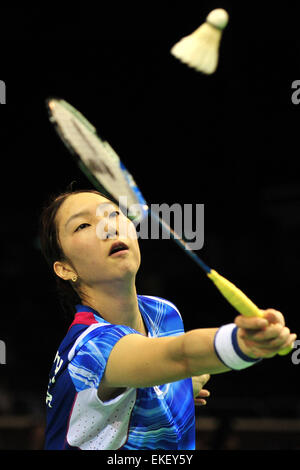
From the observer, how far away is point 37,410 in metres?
6.25

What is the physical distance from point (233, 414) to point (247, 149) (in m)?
2.61

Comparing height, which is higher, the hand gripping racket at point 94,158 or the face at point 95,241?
the hand gripping racket at point 94,158

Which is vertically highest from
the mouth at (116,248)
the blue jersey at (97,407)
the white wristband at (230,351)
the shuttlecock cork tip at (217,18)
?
the shuttlecock cork tip at (217,18)

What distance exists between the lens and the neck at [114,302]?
2.38 meters

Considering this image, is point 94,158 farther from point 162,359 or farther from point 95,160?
point 162,359

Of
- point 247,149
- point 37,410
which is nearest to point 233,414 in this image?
point 37,410

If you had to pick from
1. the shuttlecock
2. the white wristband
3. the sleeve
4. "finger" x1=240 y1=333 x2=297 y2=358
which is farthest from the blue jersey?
the shuttlecock

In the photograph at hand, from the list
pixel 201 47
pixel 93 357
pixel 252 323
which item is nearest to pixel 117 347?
pixel 93 357

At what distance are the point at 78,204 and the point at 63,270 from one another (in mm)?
248

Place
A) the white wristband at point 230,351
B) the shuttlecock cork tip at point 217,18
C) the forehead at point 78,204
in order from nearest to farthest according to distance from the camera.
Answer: the white wristband at point 230,351, the forehead at point 78,204, the shuttlecock cork tip at point 217,18

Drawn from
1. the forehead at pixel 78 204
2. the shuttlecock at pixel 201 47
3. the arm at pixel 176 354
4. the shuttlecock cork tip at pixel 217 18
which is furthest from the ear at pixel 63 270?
the shuttlecock cork tip at pixel 217 18

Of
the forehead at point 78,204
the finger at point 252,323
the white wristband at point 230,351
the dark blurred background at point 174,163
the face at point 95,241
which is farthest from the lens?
the dark blurred background at point 174,163

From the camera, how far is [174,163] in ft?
23.6

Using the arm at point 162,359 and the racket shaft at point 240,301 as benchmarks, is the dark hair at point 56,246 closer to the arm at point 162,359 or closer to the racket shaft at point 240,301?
the arm at point 162,359
